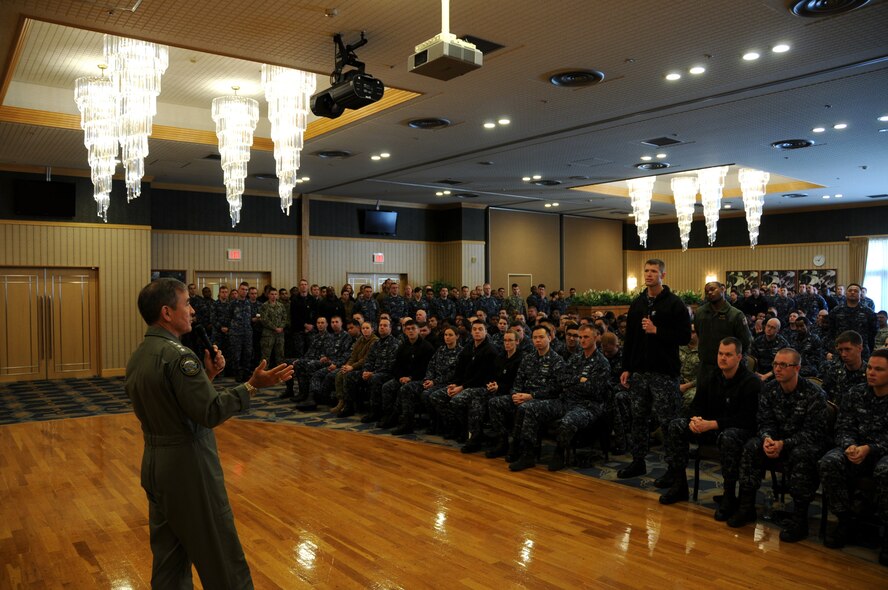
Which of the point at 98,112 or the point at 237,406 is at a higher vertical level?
the point at 98,112

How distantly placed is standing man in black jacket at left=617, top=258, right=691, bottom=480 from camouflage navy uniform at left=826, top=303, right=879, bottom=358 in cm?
458

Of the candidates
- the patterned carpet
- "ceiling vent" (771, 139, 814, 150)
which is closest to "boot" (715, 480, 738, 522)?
the patterned carpet

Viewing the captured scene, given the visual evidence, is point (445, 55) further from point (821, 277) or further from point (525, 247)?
point (821, 277)

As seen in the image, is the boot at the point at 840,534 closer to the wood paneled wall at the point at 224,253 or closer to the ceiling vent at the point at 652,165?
the ceiling vent at the point at 652,165

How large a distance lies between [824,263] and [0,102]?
18.4m

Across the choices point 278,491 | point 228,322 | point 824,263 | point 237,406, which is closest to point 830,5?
point 237,406

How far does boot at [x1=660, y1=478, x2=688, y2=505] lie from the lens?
15.9 feet

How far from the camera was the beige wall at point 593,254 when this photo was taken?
2009cm

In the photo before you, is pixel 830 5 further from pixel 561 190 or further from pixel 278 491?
pixel 561 190

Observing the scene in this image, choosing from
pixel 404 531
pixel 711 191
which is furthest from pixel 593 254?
pixel 404 531

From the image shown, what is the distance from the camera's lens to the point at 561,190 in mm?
15133

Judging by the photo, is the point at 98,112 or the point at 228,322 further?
the point at 228,322

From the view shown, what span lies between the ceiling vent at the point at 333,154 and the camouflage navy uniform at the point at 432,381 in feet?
15.2

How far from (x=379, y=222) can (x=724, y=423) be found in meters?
12.6
